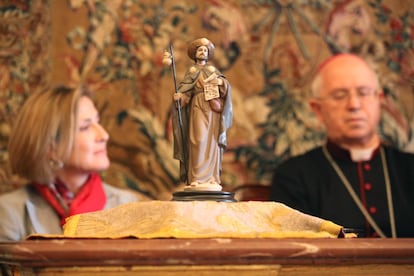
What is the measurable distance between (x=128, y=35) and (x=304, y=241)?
2552 millimetres

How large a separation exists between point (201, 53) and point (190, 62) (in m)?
1.85

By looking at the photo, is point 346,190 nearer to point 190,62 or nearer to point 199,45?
point 190,62

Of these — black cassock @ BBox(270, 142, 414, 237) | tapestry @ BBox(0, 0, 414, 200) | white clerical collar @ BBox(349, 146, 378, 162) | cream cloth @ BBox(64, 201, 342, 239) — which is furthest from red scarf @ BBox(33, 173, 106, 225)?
cream cloth @ BBox(64, 201, 342, 239)

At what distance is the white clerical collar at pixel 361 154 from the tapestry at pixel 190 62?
1.08 feet

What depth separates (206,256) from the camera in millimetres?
1517

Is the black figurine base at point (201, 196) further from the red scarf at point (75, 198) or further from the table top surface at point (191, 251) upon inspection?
the red scarf at point (75, 198)

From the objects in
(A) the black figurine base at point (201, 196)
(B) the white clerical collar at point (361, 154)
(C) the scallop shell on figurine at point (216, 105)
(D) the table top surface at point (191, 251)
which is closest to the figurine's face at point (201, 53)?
(C) the scallop shell on figurine at point (216, 105)

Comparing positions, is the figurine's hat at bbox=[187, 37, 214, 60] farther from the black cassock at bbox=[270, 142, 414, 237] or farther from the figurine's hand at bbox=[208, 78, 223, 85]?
the black cassock at bbox=[270, 142, 414, 237]

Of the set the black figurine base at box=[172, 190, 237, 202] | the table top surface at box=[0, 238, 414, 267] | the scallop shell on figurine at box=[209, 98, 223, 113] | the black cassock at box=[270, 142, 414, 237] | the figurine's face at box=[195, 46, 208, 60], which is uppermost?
the figurine's face at box=[195, 46, 208, 60]

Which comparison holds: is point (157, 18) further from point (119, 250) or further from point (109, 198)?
point (119, 250)

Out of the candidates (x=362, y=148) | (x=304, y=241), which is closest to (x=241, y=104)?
(x=362, y=148)

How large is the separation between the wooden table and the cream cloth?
88 mm

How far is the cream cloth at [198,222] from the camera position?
166cm

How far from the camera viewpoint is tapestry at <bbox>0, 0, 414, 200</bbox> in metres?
3.86
